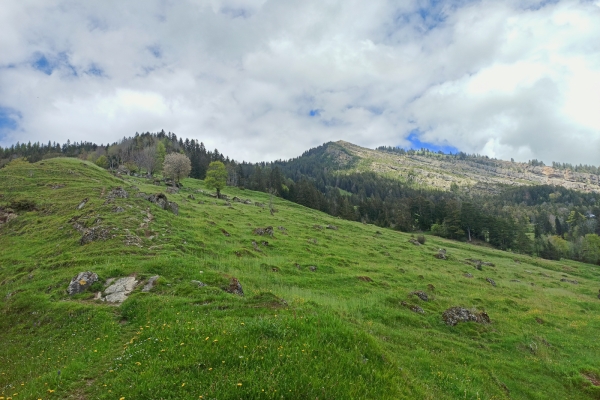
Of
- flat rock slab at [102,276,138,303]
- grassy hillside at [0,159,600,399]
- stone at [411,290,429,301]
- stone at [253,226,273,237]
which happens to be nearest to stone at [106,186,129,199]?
grassy hillside at [0,159,600,399]

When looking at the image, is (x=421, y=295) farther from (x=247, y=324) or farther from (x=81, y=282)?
(x=81, y=282)

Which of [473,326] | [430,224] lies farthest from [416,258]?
[430,224]

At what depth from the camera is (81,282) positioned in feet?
63.0

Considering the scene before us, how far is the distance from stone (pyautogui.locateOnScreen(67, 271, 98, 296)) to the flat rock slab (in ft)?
4.55

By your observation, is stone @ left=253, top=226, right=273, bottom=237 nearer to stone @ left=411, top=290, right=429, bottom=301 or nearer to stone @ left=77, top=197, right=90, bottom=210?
stone @ left=77, top=197, right=90, bottom=210

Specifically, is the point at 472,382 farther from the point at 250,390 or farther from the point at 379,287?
the point at 379,287

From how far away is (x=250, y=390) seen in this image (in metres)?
7.57

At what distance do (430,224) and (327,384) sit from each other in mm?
128963

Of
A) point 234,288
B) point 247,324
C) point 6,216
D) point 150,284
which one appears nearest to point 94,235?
point 150,284

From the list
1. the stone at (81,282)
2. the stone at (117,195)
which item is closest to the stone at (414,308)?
the stone at (81,282)

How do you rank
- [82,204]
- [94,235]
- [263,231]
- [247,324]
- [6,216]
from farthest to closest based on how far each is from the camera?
[263,231] → [6,216] → [82,204] → [94,235] → [247,324]

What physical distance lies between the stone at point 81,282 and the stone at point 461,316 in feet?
80.7

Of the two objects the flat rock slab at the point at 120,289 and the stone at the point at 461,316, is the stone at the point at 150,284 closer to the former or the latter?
the flat rock slab at the point at 120,289

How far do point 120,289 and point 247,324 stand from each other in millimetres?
11857
